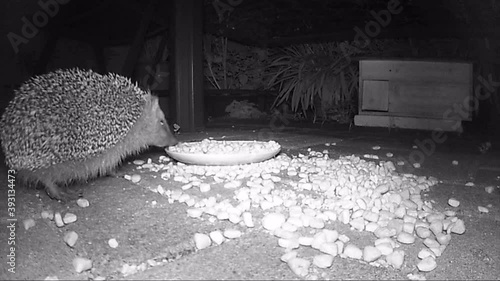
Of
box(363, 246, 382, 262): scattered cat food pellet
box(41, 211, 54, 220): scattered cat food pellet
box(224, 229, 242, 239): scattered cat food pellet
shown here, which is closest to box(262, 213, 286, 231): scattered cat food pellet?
box(224, 229, 242, 239): scattered cat food pellet

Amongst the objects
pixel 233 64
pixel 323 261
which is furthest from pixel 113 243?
pixel 233 64

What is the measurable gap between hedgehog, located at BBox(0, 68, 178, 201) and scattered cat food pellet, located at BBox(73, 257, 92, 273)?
0.81 metres

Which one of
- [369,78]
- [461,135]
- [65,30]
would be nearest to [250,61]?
[369,78]

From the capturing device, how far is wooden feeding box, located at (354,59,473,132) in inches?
190

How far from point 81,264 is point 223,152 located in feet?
5.29

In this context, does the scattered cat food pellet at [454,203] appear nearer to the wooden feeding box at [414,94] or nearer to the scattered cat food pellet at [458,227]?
the scattered cat food pellet at [458,227]

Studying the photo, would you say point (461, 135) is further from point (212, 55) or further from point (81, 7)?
point (81, 7)

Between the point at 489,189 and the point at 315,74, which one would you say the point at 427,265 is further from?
the point at 315,74

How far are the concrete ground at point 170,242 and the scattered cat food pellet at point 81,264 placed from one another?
Result: 17mm

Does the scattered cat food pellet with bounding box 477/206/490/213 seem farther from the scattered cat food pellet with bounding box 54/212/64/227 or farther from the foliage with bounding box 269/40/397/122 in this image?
the foliage with bounding box 269/40/397/122

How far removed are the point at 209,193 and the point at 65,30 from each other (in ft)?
11.6

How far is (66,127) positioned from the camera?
8.17 feet

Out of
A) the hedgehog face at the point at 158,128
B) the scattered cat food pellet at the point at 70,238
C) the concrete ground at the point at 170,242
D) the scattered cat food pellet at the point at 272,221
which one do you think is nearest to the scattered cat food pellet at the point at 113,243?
the concrete ground at the point at 170,242

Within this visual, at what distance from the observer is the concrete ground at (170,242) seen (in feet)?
5.53
